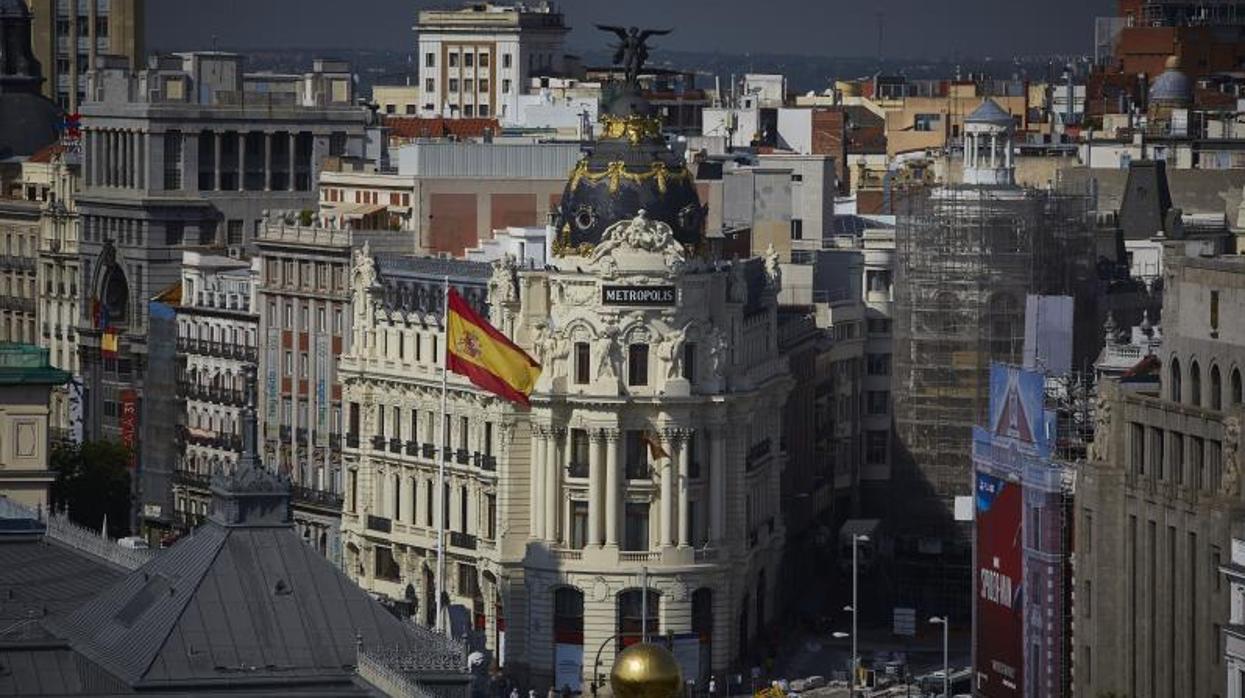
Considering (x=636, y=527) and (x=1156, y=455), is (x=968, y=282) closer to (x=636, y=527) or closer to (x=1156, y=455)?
(x=636, y=527)

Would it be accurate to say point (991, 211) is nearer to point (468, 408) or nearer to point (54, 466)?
point (468, 408)

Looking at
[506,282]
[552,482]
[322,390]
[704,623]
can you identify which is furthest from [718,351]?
[322,390]

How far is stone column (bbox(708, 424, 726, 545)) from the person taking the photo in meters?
172

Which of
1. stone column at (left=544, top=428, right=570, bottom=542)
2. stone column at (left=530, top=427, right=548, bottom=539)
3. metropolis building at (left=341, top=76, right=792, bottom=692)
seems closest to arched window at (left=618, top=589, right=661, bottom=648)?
metropolis building at (left=341, top=76, right=792, bottom=692)

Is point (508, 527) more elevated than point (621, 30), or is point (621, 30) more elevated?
point (621, 30)

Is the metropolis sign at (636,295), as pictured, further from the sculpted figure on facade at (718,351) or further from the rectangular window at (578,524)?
the rectangular window at (578,524)

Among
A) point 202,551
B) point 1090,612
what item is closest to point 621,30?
point 1090,612

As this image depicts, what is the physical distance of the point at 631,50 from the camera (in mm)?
176875

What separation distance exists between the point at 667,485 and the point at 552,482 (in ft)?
11.8

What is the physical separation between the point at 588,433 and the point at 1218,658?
38.8m

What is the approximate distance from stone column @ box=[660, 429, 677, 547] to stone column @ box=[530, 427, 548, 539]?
382 centimetres

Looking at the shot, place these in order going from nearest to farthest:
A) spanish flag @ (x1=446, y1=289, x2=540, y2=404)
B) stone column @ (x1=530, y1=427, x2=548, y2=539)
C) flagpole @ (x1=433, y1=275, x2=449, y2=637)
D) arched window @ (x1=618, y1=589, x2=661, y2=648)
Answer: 1. flagpole @ (x1=433, y1=275, x2=449, y2=637)
2. spanish flag @ (x1=446, y1=289, x2=540, y2=404)
3. arched window @ (x1=618, y1=589, x2=661, y2=648)
4. stone column @ (x1=530, y1=427, x2=548, y2=539)

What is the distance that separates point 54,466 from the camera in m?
200

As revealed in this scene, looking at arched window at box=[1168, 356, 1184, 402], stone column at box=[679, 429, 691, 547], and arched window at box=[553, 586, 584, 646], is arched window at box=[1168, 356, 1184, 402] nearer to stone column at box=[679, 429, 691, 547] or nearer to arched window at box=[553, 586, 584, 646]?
stone column at box=[679, 429, 691, 547]
